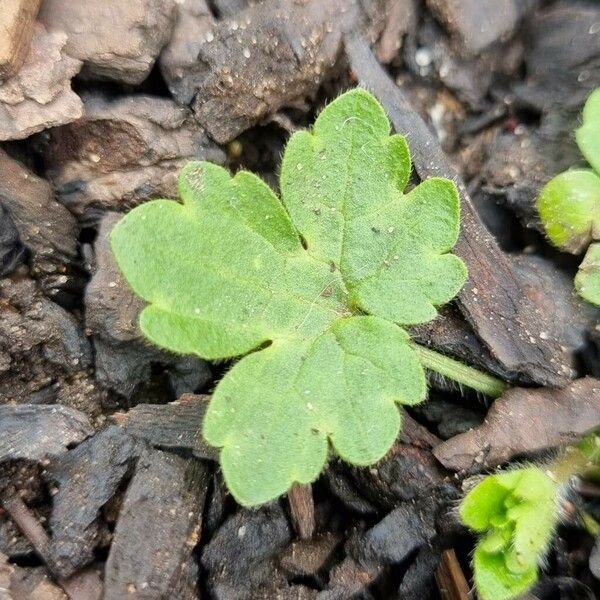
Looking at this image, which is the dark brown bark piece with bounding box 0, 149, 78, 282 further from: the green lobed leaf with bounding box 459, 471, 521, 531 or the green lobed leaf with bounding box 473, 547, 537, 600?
the green lobed leaf with bounding box 473, 547, 537, 600

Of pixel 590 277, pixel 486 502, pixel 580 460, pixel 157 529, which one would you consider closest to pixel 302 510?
pixel 157 529

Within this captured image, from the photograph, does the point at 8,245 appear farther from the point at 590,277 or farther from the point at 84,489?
the point at 590,277

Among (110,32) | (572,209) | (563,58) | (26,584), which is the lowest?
(26,584)

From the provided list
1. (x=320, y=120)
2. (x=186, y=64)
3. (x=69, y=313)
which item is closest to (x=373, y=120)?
(x=320, y=120)

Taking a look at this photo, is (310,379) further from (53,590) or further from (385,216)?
(53,590)

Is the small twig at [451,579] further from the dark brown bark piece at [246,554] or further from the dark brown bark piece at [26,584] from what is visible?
the dark brown bark piece at [26,584]

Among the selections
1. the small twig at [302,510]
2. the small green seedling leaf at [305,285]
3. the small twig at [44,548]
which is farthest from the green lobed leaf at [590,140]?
the small twig at [44,548]

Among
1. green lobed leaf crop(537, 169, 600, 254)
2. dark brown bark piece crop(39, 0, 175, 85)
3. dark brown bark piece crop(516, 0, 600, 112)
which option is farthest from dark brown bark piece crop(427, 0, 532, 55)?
dark brown bark piece crop(39, 0, 175, 85)
